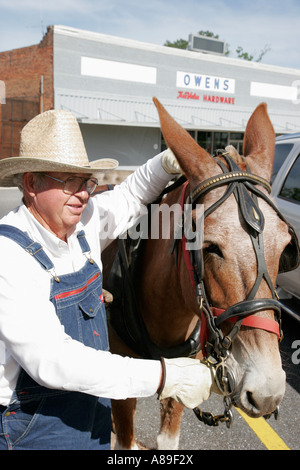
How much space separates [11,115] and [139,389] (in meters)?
19.2

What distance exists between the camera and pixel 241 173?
1.70 meters

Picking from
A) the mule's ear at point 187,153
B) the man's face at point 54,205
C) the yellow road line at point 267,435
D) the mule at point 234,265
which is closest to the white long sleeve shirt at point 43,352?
the man's face at point 54,205

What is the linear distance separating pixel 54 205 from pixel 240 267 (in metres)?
0.84

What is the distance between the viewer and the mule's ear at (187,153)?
1792 mm

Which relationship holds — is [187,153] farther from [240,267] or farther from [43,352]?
[43,352]

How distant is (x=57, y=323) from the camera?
56.7 inches

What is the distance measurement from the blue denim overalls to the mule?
494mm

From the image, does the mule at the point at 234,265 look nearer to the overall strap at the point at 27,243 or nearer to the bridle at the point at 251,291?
the bridle at the point at 251,291

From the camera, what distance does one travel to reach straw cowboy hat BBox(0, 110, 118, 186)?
1612 millimetres

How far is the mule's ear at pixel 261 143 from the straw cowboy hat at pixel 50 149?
0.81 m

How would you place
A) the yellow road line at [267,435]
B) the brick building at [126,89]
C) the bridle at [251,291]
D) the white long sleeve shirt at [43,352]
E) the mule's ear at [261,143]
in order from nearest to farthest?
the white long sleeve shirt at [43,352], the bridle at [251,291], the mule's ear at [261,143], the yellow road line at [267,435], the brick building at [126,89]

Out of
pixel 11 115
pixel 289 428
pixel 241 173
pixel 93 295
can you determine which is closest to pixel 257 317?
pixel 241 173

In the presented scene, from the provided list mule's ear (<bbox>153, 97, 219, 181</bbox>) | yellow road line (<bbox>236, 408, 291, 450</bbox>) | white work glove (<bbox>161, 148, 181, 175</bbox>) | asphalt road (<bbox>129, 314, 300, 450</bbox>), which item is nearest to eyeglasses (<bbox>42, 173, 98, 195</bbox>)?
mule's ear (<bbox>153, 97, 219, 181</bbox>)

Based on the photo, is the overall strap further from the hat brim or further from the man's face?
the hat brim
